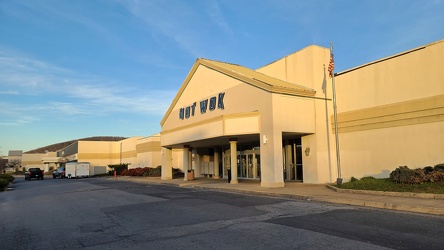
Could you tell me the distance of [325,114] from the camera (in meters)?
23.1

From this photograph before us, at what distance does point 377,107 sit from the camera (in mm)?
20094

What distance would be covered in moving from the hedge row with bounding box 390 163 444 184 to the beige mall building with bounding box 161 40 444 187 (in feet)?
6.37

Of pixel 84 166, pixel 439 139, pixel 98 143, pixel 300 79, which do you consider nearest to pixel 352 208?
pixel 439 139

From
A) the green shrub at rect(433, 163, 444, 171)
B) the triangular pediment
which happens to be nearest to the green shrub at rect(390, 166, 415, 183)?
the green shrub at rect(433, 163, 444, 171)

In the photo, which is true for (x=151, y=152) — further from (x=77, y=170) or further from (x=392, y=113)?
(x=392, y=113)

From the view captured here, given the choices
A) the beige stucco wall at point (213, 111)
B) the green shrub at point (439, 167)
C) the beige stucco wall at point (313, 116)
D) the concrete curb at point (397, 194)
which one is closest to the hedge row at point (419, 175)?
the green shrub at point (439, 167)

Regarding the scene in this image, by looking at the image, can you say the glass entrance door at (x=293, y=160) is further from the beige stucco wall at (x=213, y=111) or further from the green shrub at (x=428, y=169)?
the green shrub at (x=428, y=169)

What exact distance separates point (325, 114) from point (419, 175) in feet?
28.8

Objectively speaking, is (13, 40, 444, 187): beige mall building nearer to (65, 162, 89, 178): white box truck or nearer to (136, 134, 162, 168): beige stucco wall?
(136, 134, 162, 168): beige stucco wall

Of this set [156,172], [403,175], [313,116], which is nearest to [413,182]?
[403,175]

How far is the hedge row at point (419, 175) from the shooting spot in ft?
48.1

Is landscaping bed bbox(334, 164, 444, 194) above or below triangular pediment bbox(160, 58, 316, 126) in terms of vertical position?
below

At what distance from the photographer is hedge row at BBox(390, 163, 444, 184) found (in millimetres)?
14664

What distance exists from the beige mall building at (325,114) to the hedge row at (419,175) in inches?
76.4
